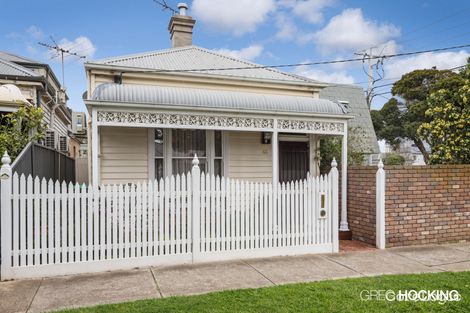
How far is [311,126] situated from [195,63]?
14.1ft

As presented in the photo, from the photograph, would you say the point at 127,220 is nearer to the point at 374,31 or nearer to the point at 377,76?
the point at 374,31

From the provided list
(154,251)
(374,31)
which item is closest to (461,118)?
(154,251)

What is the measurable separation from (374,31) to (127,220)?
28252mm

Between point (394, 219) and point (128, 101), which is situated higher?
point (128, 101)

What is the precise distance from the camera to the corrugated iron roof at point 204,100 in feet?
24.2

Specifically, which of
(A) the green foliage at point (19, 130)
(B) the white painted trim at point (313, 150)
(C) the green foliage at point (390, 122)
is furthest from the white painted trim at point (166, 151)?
(C) the green foliage at point (390, 122)

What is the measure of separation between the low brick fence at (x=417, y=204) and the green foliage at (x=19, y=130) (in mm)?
7272

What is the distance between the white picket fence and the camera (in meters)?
4.95

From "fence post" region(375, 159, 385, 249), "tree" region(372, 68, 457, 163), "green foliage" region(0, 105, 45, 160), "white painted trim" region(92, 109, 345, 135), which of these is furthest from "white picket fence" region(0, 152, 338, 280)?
"tree" region(372, 68, 457, 163)

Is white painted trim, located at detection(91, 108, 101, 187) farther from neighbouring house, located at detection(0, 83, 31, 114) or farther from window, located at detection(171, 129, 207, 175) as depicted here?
neighbouring house, located at detection(0, 83, 31, 114)

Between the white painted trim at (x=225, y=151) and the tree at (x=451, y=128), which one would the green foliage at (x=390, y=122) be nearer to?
the tree at (x=451, y=128)

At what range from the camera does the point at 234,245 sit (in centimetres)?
606

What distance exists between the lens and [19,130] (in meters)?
7.64

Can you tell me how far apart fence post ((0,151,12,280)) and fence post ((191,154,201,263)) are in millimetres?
2620
